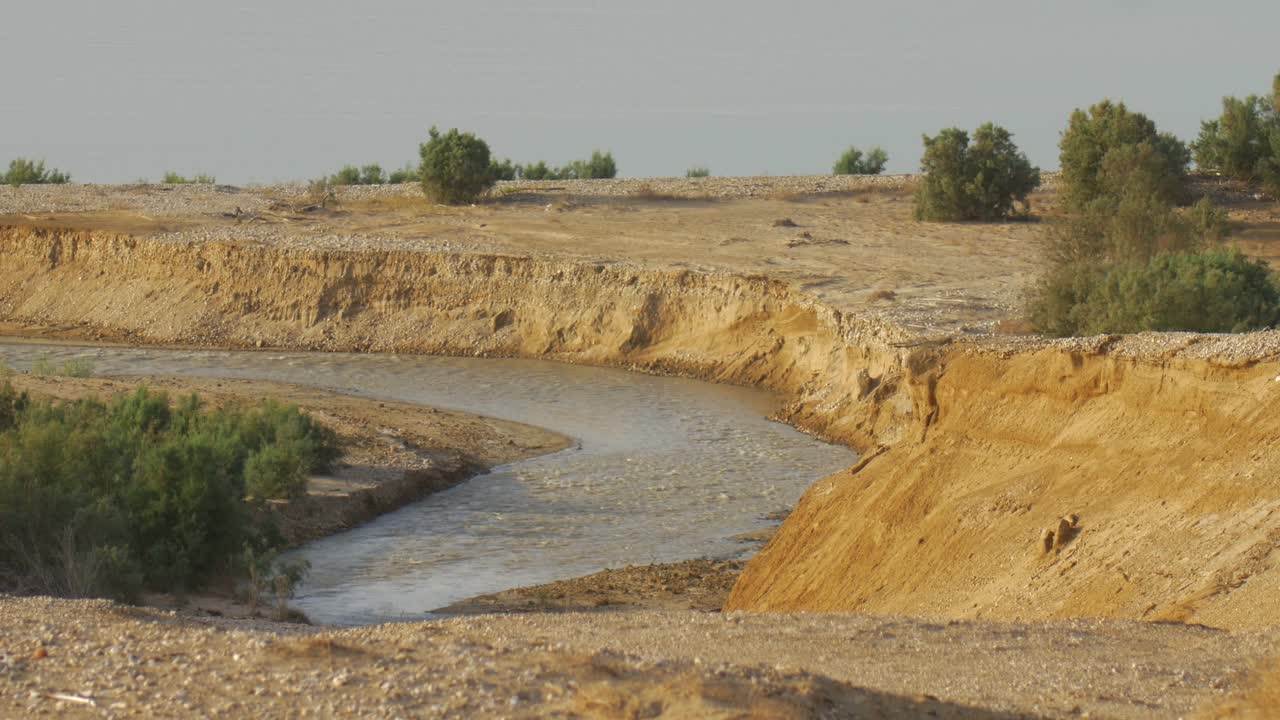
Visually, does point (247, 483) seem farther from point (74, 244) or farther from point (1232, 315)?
point (74, 244)

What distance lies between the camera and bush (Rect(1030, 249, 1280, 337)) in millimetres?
16031

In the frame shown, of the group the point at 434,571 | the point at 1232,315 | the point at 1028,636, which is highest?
the point at 1232,315

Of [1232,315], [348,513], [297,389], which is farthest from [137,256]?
[1232,315]

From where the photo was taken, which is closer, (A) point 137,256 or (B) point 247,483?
(B) point 247,483

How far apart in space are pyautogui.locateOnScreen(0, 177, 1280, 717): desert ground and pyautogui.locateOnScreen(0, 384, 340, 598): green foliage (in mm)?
1594

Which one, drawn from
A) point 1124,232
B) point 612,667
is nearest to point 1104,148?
point 1124,232

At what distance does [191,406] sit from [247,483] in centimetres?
313

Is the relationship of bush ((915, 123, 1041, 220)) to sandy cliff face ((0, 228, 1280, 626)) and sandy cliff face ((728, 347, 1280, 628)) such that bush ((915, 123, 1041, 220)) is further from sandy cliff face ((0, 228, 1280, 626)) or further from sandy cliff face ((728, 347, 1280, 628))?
sandy cliff face ((728, 347, 1280, 628))

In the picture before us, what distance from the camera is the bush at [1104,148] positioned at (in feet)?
104

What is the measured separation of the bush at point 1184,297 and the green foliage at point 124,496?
29.6 feet

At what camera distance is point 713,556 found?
51.0ft

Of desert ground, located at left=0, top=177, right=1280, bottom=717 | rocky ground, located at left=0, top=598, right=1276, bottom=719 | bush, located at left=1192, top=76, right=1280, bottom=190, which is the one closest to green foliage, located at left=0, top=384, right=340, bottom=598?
desert ground, located at left=0, top=177, right=1280, bottom=717

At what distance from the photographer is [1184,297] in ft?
53.0

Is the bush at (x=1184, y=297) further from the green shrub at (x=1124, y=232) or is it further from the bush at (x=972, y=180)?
the bush at (x=972, y=180)
